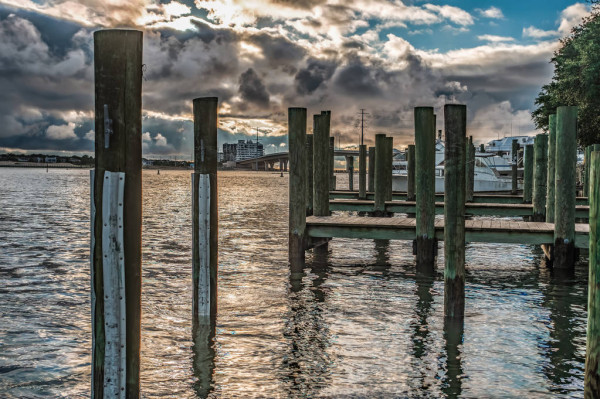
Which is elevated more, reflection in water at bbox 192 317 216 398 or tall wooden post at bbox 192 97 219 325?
tall wooden post at bbox 192 97 219 325

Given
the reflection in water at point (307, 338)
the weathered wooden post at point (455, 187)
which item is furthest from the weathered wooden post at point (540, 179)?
the weathered wooden post at point (455, 187)

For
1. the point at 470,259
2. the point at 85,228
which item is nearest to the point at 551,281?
the point at 470,259

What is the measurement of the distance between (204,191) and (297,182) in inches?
173

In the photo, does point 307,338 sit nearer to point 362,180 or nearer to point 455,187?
point 455,187

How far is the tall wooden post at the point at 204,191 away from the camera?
27.1 ft

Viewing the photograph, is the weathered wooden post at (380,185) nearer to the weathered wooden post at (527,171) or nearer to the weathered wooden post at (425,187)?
the weathered wooden post at (425,187)

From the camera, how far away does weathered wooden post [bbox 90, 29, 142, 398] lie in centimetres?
484

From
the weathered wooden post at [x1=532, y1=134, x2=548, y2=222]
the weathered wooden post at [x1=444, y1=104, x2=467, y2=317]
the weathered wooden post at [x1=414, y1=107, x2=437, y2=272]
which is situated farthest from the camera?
the weathered wooden post at [x1=532, y1=134, x2=548, y2=222]

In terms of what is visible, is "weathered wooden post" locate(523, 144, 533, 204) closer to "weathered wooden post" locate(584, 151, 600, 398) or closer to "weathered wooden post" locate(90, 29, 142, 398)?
"weathered wooden post" locate(584, 151, 600, 398)

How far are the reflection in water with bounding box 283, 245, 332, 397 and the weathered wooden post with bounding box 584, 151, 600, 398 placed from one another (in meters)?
2.75

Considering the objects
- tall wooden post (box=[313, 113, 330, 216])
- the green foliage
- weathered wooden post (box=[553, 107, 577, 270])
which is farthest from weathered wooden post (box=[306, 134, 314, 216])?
the green foliage

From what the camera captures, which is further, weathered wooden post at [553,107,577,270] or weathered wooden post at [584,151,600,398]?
weathered wooden post at [553,107,577,270]

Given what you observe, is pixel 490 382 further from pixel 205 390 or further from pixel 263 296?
pixel 263 296

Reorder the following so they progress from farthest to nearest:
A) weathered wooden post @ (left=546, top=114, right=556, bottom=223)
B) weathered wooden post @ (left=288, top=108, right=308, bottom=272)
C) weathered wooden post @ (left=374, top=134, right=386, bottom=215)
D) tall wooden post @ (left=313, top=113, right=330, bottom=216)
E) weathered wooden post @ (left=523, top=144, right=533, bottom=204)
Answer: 1. weathered wooden post @ (left=523, top=144, right=533, bottom=204)
2. weathered wooden post @ (left=374, top=134, right=386, bottom=215)
3. tall wooden post @ (left=313, top=113, right=330, bottom=216)
4. weathered wooden post @ (left=546, top=114, right=556, bottom=223)
5. weathered wooden post @ (left=288, top=108, right=308, bottom=272)
